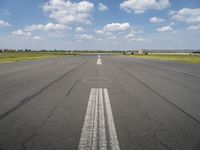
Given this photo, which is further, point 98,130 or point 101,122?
point 101,122

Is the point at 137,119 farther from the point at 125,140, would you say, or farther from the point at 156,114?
the point at 125,140

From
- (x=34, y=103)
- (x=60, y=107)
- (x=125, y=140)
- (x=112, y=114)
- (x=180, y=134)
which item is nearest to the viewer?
(x=125, y=140)

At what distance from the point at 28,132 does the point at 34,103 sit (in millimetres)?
2266

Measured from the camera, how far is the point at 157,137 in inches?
143

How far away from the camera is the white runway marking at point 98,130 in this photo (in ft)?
10.7

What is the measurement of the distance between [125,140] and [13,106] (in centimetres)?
366

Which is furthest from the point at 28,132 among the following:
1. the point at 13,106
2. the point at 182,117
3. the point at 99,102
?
the point at 182,117

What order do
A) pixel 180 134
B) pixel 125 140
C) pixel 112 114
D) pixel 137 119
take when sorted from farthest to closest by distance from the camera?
pixel 112 114 → pixel 137 119 → pixel 180 134 → pixel 125 140

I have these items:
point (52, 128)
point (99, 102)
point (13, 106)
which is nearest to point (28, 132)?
point (52, 128)

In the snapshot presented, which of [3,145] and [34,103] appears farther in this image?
[34,103]

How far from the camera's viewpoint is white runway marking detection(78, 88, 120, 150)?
3275mm

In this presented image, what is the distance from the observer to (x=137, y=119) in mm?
4594

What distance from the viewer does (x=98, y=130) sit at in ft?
12.9

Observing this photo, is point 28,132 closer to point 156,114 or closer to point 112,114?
point 112,114
